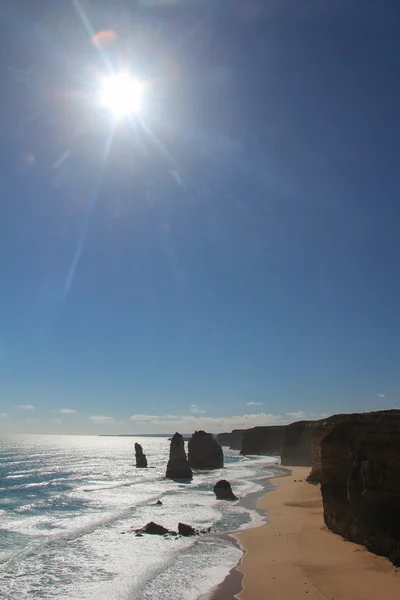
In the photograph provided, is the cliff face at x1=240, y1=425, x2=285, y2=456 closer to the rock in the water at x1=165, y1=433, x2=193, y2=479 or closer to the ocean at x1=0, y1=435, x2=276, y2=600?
the rock in the water at x1=165, y1=433, x2=193, y2=479

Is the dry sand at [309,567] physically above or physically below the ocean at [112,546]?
above

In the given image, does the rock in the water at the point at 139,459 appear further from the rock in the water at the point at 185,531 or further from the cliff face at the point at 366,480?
the cliff face at the point at 366,480

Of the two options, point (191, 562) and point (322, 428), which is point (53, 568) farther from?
point (322, 428)

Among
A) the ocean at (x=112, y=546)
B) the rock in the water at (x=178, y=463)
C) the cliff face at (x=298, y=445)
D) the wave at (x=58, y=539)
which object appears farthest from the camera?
the cliff face at (x=298, y=445)

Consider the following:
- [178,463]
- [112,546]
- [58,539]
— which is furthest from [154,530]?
[178,463]

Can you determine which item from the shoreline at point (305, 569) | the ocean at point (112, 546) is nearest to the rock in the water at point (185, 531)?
the ocean at point (112, 546)

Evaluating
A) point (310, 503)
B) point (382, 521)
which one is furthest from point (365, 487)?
point (310, 503)
